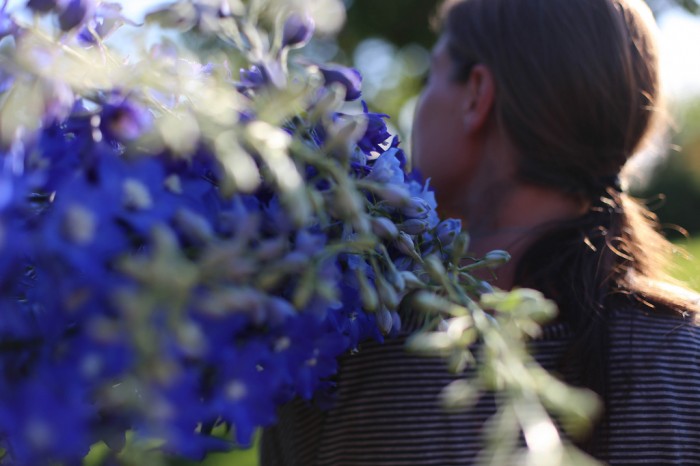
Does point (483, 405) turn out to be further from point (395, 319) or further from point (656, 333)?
point (395, 319)

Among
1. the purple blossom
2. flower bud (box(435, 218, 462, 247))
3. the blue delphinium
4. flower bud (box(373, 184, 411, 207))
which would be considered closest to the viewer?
the blue delphinium

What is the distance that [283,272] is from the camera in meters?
0.68

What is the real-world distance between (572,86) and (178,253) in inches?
42.8

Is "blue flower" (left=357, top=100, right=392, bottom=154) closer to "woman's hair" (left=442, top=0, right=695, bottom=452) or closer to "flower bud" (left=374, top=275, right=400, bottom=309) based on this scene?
"flower bud" (left=374, top=275, right=400, bottom=309)

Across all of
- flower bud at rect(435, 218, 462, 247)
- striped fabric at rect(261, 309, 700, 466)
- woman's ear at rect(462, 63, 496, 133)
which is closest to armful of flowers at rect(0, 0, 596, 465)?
flower bud at rect(435, 218, 462, 247)

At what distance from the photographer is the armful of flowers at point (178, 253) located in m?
0.60

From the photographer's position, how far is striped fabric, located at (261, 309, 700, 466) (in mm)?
1256

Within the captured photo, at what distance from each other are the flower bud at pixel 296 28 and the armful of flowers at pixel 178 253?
0.08ft

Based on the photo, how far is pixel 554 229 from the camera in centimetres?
148

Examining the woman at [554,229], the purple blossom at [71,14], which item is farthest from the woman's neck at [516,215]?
the purple blossom at [71,14]

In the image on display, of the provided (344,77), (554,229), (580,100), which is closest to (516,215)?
(554,229)

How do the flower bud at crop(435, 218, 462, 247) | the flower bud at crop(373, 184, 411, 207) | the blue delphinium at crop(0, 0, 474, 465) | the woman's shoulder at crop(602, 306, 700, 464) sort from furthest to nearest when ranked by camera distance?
the woman's shoulder at crop(602, 306, 700, 464) → the flower bud at crop(435, 218, 462, 247) → the flower bud at crop(373, 184, 411, 207) → the blue delphinium at crop(0, 0, 474, 465)

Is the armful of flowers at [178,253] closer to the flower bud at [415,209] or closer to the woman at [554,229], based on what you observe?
the flower bud at [415,209]

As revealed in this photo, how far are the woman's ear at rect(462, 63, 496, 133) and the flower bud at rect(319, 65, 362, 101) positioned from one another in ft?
2.42
